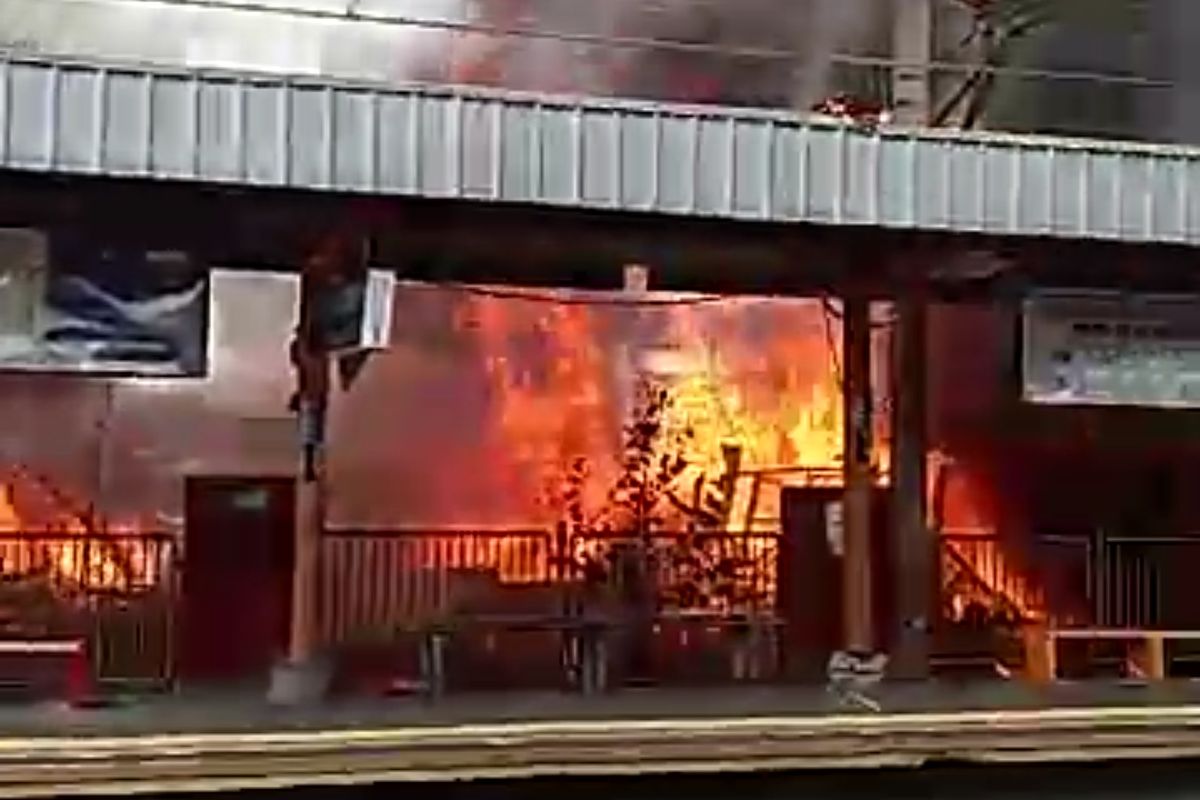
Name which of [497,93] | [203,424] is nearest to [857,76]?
[497,93]

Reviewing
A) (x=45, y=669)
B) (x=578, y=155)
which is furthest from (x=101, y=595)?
(x=578, y=155)

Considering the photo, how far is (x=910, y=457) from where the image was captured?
17219mm

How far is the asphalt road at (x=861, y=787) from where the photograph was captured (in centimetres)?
1241

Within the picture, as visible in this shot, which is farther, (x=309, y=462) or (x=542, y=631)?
(x=542, y=631)

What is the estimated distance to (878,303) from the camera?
17.8m

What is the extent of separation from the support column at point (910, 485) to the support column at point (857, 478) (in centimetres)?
48

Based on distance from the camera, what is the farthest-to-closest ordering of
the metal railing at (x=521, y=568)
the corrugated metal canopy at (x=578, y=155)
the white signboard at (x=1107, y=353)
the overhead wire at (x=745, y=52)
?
1. the metal railing at (x=521, y=568)
2. the overhead wire at (x=745, y=52)
3. the white signboard at (x=1107, y=353)
4. the corrugated metal canopy at (x=578, y=155)

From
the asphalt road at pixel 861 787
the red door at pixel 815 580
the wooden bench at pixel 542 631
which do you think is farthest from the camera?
the red door at pixel 815 580

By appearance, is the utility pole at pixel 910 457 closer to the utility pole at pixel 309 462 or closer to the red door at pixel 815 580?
the red door at pixel 815 580

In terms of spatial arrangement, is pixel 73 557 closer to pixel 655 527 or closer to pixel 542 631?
pixel 542 631

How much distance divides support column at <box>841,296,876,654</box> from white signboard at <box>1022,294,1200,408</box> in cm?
146

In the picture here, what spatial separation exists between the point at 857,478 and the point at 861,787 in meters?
3.59

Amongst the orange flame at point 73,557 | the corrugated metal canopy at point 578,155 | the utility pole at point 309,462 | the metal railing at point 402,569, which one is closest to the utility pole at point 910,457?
the corrugated metal canopy at point 578,155

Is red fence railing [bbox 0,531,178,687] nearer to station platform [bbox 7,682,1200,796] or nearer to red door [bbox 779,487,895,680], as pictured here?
station platform [bbox 7,682,1200,796]
